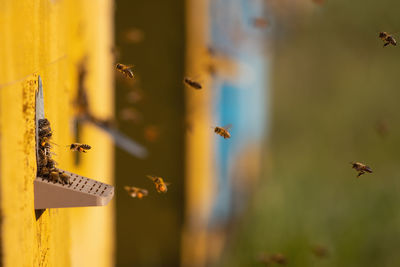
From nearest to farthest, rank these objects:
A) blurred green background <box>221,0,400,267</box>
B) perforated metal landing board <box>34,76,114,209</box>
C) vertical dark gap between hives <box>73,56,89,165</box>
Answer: perforated metal landing board <box>34,76,114,209</box> → vertical dark gap between hives <box>73,56,89,165</box> → blurred green background <box>221,0,400,267</box>

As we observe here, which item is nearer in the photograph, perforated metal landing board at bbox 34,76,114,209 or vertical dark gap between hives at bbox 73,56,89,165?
perforated metal landing board at bbox 34,76,114,209

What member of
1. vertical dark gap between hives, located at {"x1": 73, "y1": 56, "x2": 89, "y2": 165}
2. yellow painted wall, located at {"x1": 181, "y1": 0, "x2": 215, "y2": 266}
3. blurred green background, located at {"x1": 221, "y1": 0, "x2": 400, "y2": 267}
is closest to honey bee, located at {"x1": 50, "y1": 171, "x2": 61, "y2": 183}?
vertical dark gap between hives, located at {"x1": 73, "y1": 56, "x2": 89, "y2": 165}

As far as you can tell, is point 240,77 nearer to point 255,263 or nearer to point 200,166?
point 200,166

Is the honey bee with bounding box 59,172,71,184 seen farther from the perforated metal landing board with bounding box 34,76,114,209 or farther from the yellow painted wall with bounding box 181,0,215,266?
the yellow painted wall with bounding box 181,0,215,266

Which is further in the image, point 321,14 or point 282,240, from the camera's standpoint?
point 321,14

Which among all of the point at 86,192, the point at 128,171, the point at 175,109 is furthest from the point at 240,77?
the point at 86,192

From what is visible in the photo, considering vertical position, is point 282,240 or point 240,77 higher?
point 240,77

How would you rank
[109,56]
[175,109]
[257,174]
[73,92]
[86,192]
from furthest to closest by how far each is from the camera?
1. [257,174]
2. [175,109]
3. [109,56]
4. [73,92]
5. [86,192]
